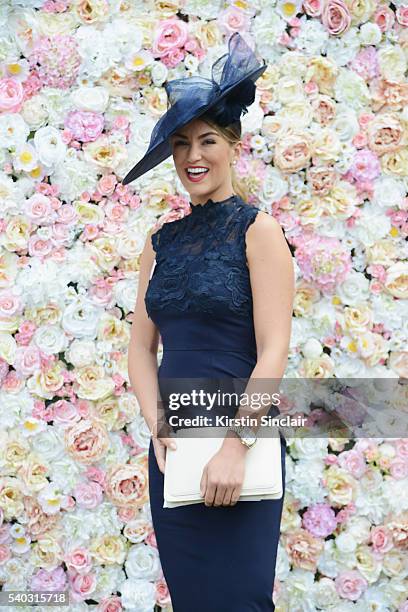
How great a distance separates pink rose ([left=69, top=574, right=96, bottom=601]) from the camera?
303 centimetres

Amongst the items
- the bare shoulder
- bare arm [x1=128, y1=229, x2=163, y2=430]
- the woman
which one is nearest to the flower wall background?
bare arm [x1=128, y1=229, x2=163, y2=430]

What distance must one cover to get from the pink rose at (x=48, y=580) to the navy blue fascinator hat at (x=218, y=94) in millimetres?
1767

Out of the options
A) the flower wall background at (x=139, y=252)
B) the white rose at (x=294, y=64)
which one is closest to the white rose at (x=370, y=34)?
the flower wall background at (x=139, y=252)

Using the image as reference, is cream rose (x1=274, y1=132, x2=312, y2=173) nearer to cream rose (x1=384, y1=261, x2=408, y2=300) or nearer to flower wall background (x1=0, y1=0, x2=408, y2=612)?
flower wall background (x1=0, y1=0, x2=408, y2=612)

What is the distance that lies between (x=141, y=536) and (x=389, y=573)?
93 centimetres

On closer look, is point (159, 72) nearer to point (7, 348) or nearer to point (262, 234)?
point (7, 348)

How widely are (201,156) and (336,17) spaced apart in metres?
1.45

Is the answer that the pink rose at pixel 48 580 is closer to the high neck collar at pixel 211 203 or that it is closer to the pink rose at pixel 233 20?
the high neck collar at pixel 211 203

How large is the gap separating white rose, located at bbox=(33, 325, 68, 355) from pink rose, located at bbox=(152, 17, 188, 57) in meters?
1.10

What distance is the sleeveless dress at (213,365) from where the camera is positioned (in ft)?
6.00

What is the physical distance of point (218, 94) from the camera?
1883 millimetres

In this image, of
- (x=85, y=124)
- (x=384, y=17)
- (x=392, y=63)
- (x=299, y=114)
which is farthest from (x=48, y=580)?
(x=384, y=17)

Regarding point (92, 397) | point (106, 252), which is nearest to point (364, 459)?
point (92, 397)

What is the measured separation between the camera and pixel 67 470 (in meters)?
3.01
